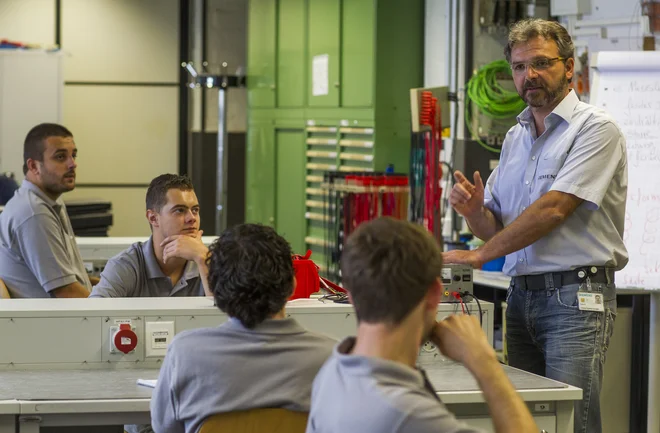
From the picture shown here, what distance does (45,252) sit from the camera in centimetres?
392

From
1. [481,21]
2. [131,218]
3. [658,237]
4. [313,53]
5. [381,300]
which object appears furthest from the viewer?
[131,218]

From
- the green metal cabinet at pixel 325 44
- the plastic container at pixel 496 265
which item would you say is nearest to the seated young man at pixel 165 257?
the plastic container at pixel 496 265

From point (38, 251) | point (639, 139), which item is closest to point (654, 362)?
point (639, 139)

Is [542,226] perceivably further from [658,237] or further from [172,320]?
[658,237]

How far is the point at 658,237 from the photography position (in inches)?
162

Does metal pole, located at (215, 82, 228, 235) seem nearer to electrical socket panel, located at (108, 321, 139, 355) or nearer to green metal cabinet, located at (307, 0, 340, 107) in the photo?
green metal cabinet, located at (307, 0, 340, 107)

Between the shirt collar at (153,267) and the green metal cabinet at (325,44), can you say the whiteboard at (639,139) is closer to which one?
the shirt collar at (153,267)

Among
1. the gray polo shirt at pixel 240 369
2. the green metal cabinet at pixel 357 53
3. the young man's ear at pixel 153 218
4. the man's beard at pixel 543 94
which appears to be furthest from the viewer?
the green metal cabinet at pixel 357 53

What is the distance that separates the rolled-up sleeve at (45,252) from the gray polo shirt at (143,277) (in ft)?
1.97

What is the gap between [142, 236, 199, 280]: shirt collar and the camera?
336cm

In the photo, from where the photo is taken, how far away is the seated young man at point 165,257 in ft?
10.7

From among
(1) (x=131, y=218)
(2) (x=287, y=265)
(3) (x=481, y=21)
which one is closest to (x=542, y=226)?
(2) (x=287, y=265)

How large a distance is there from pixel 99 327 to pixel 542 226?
1.25 m

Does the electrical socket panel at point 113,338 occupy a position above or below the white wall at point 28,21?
below
